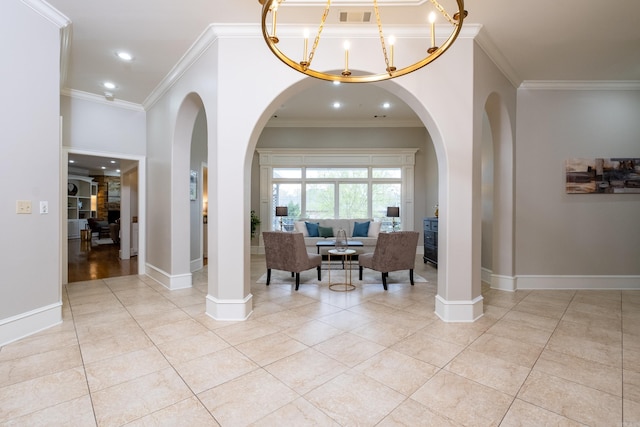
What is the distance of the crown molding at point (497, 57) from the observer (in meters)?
3.08

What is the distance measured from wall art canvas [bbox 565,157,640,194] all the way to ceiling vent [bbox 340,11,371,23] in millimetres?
3660

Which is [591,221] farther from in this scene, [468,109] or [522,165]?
[468,109]

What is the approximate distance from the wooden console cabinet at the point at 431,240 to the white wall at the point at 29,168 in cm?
556

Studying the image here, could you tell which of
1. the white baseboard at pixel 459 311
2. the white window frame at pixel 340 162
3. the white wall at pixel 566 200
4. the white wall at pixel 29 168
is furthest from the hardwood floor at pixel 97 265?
the white wall at pixel 566 200

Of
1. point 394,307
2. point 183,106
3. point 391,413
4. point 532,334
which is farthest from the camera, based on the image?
point 183,106

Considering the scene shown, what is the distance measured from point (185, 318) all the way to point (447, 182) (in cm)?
313

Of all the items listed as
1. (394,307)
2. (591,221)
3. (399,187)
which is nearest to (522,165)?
(591,221)

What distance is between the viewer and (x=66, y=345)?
2.44 metres

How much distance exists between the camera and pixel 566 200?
420 centimetres

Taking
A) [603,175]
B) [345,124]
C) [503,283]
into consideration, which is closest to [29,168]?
[503,283]

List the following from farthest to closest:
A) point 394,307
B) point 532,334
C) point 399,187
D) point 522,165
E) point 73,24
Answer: point 399,187 → point 522,165 → point 394,307 → point 73,24 → point 532,334

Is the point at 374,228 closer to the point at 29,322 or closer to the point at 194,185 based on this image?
the point at 194,185

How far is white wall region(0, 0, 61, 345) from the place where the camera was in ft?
8.05

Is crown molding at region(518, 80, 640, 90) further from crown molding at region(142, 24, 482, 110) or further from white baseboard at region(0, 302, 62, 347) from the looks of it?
white baseboard at region(0, 302, 62, 347)
